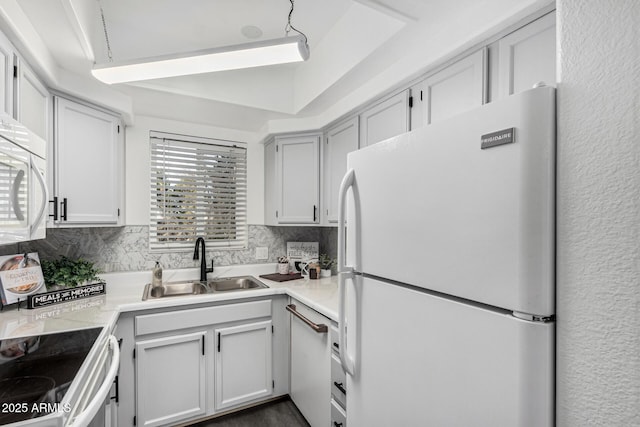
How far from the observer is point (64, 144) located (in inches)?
73.8

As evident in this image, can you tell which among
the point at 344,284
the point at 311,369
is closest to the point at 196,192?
the point at 311,369

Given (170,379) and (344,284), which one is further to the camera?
(170,379)

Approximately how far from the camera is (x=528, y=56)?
1201mm

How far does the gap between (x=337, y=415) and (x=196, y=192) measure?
2068 mm

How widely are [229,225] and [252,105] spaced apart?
112cm

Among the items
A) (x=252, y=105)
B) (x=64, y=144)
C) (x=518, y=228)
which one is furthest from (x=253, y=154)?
(x=518, y=228)

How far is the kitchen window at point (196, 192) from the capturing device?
2664 millimetres

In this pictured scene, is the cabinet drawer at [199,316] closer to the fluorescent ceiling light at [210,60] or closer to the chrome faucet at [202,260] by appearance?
the chrome faucet at [202,260]

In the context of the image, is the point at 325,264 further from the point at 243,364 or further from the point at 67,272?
the point at 67,272

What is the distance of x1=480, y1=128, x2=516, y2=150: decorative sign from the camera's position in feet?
2.21

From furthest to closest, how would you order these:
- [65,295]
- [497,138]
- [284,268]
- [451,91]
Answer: [284,268]
[65,295]
[451,91]
[497,138]

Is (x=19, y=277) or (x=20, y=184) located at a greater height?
(x=20, y=184)

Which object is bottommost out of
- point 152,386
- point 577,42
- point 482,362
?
point 152,386

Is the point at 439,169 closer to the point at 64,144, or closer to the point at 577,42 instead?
the point at 577,42
